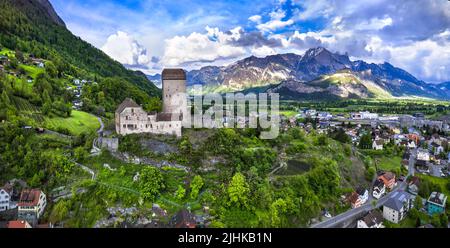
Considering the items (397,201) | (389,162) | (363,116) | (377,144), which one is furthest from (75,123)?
(363,116)

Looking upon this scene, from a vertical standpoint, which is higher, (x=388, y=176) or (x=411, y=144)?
(x=411, y=144)

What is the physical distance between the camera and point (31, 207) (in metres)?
12.3

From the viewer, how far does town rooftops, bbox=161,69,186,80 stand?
1606 cm

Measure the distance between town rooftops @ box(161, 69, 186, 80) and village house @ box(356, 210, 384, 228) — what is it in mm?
12661

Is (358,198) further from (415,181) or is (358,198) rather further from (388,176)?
(415,181)

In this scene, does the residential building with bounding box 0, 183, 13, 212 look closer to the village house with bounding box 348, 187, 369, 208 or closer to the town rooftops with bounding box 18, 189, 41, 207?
the town rooftops with bounding box 18, 189, 41, 207

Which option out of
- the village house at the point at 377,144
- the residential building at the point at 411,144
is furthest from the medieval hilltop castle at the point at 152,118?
the residential building at the point at 411,144

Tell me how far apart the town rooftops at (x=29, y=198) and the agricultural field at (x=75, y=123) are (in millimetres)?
6286

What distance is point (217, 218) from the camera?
11.7 meters

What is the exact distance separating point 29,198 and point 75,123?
871 cm

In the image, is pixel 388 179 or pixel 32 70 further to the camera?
pixel 32 70

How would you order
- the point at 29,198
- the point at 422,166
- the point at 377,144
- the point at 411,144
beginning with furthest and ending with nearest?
1. the point at 411,144
2. the point at 377,144
3. the point at 422,166
4. the point at 29,198

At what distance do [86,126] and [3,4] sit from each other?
3419cm
